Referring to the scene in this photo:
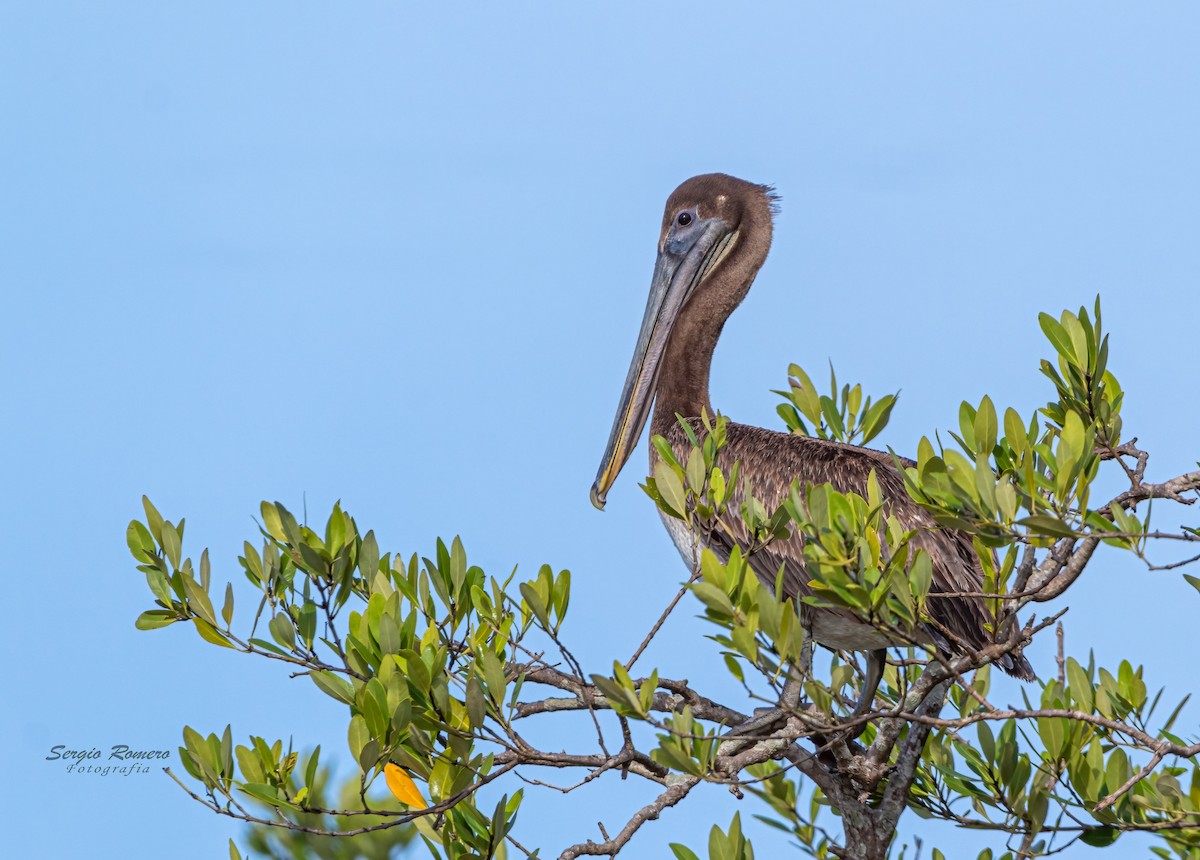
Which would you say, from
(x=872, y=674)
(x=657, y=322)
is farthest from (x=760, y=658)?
(x=657, y=322)

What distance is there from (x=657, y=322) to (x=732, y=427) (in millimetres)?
1054

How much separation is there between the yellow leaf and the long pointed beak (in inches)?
120

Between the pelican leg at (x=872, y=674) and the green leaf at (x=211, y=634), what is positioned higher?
the pelican leg at (x=872, y=674)

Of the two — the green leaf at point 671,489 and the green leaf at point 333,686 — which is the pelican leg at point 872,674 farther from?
the green leaf at point 333,686

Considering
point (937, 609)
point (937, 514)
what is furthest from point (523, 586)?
point (937, 609)

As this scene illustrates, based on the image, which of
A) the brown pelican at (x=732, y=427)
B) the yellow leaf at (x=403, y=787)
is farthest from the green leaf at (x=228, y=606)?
the brown pelican at (x=732, y=427)

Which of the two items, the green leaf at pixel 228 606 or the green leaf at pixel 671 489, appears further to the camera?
the green leaf at pixel 228 606

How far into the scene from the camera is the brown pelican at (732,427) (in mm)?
4770

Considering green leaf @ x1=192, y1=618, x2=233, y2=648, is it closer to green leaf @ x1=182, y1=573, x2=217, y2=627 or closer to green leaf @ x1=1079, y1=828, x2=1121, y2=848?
green leaf @ x1=182, y1=573, x2=217, y2=627

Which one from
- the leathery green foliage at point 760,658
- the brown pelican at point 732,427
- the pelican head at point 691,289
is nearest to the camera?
the leathery green foliage at point 760,658

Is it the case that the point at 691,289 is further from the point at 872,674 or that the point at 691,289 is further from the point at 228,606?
the point at 228,606

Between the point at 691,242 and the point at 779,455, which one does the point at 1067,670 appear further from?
the point at 691,242

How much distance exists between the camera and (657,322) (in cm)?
670

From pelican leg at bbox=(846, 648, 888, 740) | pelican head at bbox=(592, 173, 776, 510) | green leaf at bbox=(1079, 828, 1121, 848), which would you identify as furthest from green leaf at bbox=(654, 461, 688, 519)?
pelican head at bbox=(592, 173, 776, 510)
